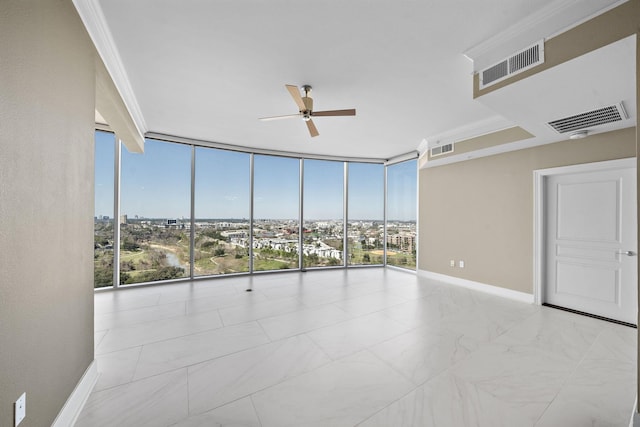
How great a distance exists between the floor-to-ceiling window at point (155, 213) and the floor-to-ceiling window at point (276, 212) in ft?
4.50

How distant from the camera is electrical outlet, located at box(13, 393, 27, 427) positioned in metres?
1.16

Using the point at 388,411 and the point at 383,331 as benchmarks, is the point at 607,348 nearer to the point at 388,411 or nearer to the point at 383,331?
the point at 383,331

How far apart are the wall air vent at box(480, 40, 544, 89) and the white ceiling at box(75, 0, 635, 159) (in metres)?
0.11

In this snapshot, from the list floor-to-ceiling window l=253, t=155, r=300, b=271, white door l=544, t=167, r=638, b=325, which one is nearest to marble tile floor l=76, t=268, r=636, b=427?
white door l=544, t=167, r=638, b=325

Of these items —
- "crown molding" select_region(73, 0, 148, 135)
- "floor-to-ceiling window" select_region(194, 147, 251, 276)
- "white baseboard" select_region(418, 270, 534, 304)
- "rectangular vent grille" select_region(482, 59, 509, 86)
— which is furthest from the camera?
"floor-to-ceiling window" select_region(194, 147, 251, 276)

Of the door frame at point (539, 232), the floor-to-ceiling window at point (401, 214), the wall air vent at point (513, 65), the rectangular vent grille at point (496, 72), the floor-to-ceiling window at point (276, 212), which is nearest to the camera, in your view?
the wall air vent at point (513, 65)

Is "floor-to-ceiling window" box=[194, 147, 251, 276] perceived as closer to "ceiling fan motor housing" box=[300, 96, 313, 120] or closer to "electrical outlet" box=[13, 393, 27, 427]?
"ceiling fan motor housing" box=[300, 96, 313, 120]

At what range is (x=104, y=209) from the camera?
4504 millimetres

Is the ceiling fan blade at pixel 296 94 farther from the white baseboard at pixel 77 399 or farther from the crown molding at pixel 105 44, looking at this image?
the white baseboard at pixel 77 399

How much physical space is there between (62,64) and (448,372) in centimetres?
342

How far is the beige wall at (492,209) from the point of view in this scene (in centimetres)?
367

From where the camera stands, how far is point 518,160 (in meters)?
4.24

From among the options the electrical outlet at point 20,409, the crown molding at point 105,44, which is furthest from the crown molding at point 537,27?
the electrical outlet at point 20,409

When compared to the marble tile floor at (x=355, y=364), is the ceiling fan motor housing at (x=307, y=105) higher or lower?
higher
